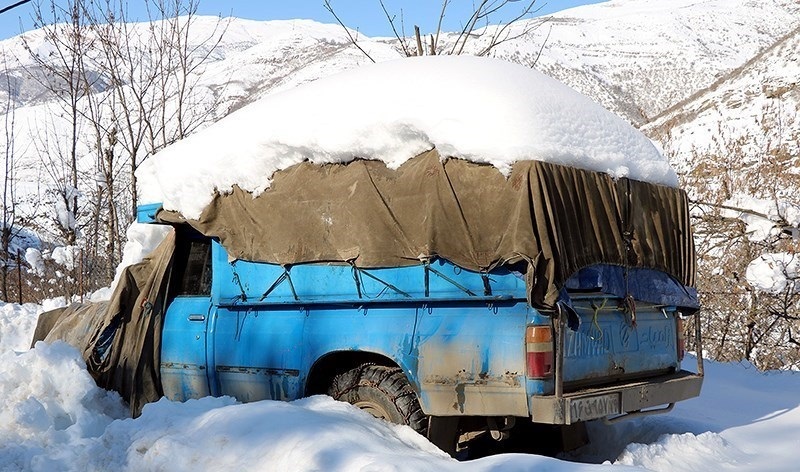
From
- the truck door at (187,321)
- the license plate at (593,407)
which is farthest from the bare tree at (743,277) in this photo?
the truck door at (187,321)

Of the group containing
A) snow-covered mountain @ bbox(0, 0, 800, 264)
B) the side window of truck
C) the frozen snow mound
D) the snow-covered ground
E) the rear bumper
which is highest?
snow-covered mountain @ bbox(0, 0, 800, 264)

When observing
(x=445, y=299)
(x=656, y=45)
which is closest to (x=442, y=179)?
(x=445, y=299)

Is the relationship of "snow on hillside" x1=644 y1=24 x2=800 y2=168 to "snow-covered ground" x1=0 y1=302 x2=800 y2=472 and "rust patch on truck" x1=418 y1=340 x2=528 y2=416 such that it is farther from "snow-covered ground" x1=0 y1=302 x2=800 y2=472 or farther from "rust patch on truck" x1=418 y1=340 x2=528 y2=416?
"rust patch on truck" x1=418 y1=340 x2=528 y2=416

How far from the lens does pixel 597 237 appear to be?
5.04 meters

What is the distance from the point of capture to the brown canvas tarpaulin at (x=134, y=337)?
6562mm

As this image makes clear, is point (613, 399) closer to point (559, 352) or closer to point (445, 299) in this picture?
point (559, 352)

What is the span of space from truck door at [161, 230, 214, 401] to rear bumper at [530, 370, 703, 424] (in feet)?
9.39

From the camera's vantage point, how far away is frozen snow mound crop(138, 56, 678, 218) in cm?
482

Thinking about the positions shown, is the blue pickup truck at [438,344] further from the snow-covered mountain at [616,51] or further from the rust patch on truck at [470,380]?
the snow-covered mountain at [616,51]

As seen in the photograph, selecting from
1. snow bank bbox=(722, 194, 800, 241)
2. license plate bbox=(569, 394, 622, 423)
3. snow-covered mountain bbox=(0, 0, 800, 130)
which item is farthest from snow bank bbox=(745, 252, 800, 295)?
snow-covered mountain bbox=(0, 0, 800, 130)

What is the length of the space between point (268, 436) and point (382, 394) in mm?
854

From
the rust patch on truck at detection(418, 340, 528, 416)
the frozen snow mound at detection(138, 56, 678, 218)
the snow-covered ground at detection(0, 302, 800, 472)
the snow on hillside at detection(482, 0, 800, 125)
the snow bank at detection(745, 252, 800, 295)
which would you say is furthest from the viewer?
the snow on hillside at detection(482, 0, 800, 125)

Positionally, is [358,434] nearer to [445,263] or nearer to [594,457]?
[445,263]

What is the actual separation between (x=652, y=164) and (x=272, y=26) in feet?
389
